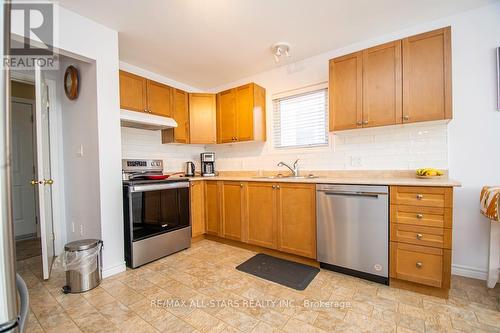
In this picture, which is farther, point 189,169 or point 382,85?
point 189,169

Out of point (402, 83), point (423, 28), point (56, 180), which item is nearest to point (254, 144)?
point (402, 83)

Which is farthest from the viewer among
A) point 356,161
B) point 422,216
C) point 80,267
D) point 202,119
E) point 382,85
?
point 202,119

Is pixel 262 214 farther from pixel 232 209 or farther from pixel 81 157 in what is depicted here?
pixel 81 157

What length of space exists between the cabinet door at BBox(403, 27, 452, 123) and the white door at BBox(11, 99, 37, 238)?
526 centimetres

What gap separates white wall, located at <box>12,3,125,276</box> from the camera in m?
2.17

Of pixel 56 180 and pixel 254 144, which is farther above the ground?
pixel 254 144

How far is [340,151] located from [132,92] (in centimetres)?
276

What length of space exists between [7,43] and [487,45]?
10.8 ft

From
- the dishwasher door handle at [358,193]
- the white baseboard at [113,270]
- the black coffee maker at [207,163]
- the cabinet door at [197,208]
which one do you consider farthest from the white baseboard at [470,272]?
the white baseboard at [113,270]

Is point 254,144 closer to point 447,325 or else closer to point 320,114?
point 320,114

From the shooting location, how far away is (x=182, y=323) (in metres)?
1.56

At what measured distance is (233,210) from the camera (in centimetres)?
300

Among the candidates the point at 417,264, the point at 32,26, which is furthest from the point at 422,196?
the point at 32,26

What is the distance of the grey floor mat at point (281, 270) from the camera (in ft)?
6.91
